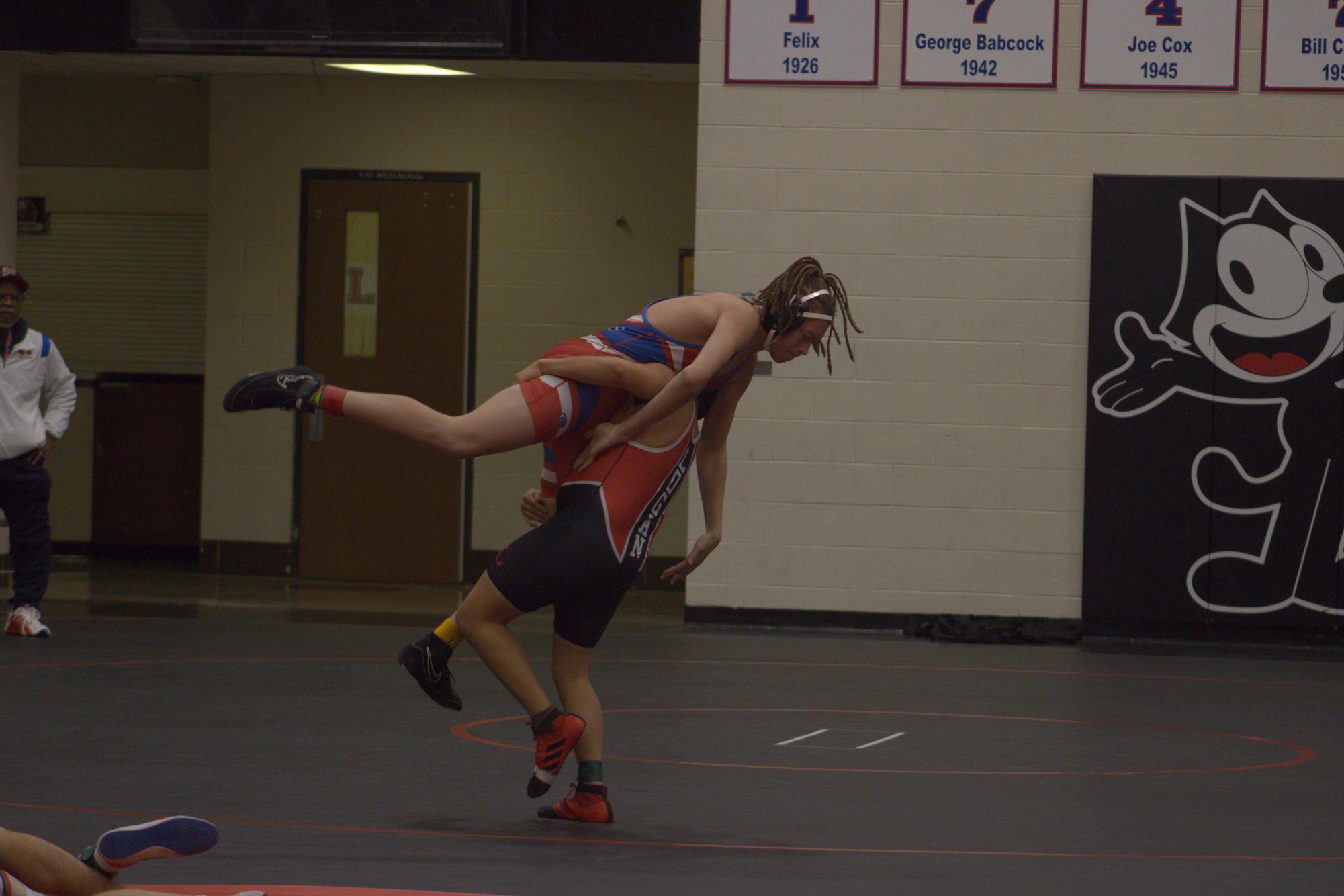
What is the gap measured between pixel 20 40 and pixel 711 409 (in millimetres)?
7211

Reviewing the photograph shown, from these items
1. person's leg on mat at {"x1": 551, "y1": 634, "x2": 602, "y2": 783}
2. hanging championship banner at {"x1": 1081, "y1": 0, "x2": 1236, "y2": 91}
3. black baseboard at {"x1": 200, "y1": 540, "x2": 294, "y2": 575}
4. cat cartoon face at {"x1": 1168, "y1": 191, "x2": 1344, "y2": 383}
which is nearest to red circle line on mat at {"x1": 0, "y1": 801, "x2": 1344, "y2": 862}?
person's leg on mat at {"x1": 551, "y1": 634, "x2": 602, "y2": 783}

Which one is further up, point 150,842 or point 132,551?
point 150,842

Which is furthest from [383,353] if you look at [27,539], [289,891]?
[289,891]

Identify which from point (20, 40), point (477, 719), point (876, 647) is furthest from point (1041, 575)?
point (20, 40)

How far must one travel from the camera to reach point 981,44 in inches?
386

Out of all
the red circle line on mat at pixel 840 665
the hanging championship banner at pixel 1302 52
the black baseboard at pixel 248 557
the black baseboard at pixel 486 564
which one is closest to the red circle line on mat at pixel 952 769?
the red circle line on mat at pixel 840 665

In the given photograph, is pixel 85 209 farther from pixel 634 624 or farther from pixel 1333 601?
pixel 1333 601

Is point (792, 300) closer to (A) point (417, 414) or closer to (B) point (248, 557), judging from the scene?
(A) point (417, 414)

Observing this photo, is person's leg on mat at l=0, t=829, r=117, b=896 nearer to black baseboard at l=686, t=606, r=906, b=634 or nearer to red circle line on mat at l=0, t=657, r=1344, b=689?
red circle line on mat at l=0, t=657, r=1344, b=689

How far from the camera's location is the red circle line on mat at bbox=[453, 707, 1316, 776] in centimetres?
A: 576

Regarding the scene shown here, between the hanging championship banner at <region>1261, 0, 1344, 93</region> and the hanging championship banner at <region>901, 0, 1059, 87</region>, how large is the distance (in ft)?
3.63

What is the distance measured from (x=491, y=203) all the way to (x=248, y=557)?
2850mm

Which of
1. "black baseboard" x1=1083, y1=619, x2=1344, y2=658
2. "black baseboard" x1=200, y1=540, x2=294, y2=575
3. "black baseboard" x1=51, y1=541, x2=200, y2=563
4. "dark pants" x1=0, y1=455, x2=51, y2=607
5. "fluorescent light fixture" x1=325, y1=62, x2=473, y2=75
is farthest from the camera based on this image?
"black baseboard" x1=51, y1=541, x2=200, y2=563

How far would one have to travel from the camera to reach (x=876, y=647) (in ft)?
30.6
